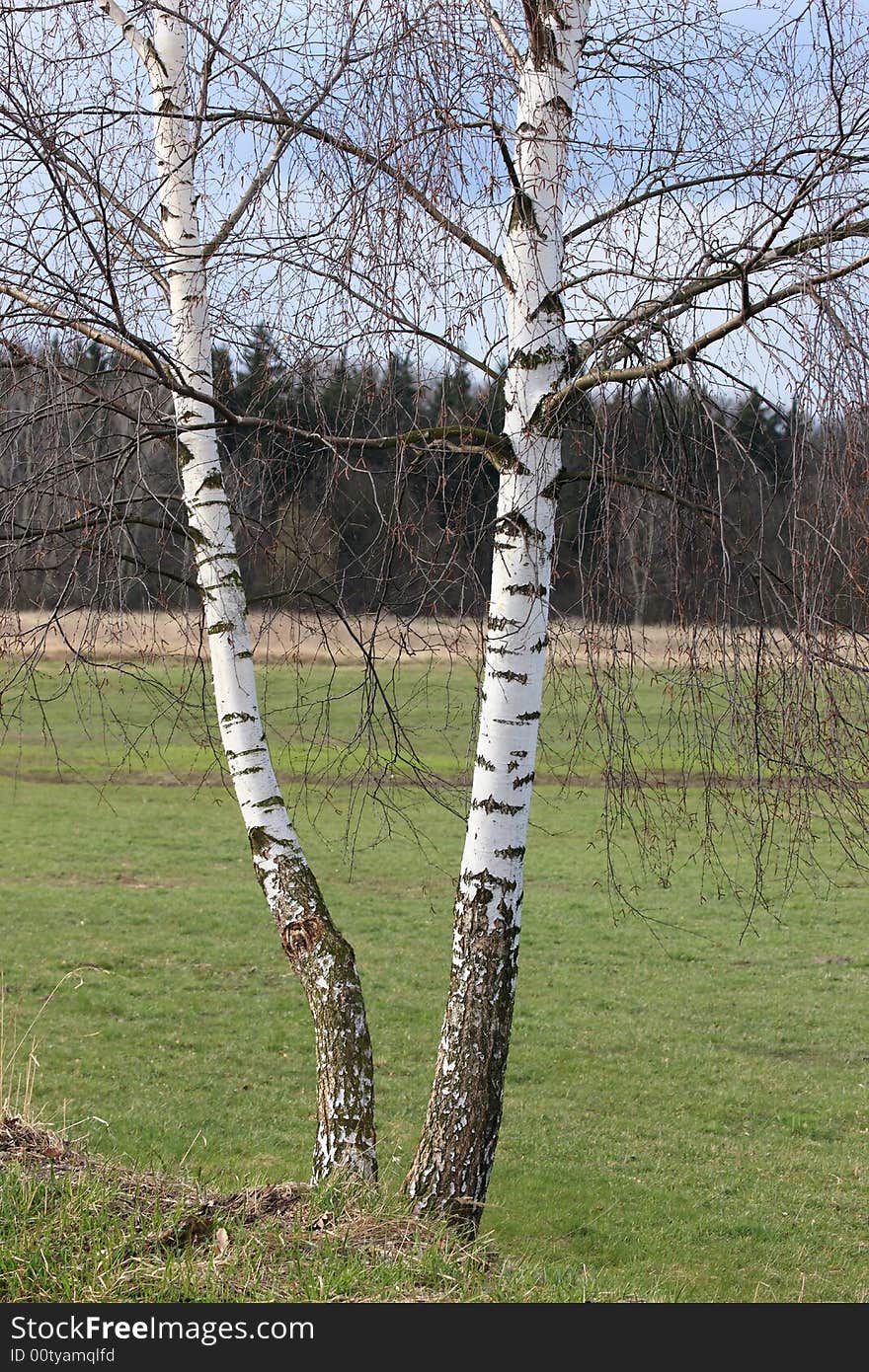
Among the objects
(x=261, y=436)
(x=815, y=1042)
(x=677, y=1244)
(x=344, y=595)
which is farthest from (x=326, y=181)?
(x=815, y=1042)

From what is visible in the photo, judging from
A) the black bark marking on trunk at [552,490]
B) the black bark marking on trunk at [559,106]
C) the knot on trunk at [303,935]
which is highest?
the black bark marking on trunk at [559,106]

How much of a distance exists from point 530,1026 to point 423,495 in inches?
265

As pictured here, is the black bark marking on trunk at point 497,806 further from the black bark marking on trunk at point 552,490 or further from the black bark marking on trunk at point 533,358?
the black bark marking on trunk at point 533,358

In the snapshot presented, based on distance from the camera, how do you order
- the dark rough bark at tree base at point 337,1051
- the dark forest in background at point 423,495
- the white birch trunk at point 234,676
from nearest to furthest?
the dark forest in background at point 423,495 → the dark rough bark at tree base at point 337,1051 → the white birch trunk at point 234,676

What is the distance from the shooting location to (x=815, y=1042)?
409 inches

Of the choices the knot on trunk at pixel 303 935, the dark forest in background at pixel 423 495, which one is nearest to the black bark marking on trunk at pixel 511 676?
the dark forest in background at pixel 423 495

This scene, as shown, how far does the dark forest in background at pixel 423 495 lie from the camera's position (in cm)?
366

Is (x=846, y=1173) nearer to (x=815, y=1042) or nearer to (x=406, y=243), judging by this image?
(x=815, y=1042)

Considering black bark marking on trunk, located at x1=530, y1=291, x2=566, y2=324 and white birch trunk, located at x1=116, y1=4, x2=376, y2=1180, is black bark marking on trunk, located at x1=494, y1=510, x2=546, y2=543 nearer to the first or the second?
black bark marking on trunk, located at x1=530, y1=291, x2=566, y2=324

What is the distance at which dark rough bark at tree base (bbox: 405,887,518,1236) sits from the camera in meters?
4.77

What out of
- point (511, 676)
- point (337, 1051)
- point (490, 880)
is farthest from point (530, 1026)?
point (511, 676)

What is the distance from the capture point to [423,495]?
4949 millimetres

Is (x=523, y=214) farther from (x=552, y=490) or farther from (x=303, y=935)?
(x=303, y=935)
